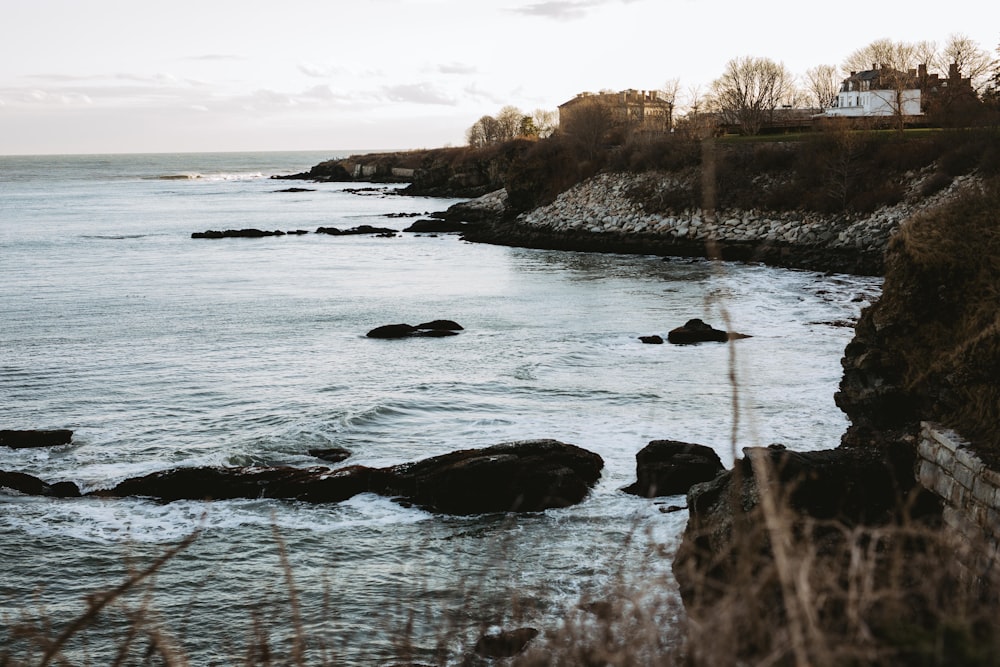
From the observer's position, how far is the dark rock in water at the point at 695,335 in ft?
71.7

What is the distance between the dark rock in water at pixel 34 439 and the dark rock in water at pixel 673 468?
8.84m

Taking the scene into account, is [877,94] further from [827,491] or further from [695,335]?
[827,491]

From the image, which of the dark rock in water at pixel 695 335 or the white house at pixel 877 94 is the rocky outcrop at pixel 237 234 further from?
the white house at pixel 877 94

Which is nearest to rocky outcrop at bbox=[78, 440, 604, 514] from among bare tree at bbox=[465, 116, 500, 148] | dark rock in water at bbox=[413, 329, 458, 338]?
dark rock in water at bbox=[413, 329, 458, 338]

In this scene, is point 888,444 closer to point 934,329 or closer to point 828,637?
point 934,329

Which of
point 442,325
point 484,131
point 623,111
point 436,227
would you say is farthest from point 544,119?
point 442,325

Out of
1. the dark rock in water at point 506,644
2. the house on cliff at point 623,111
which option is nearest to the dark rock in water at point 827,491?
the dark rock in water at point 506,644

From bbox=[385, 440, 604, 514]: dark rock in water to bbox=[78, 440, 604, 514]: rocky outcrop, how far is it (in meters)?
0.01

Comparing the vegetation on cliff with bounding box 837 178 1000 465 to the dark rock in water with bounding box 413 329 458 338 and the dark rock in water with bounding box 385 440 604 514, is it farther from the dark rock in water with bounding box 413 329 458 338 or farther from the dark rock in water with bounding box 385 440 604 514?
the dark rock in water with bounding box 413 329 458 338

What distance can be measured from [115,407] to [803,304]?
769 inches

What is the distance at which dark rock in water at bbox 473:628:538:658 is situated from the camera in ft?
23.4

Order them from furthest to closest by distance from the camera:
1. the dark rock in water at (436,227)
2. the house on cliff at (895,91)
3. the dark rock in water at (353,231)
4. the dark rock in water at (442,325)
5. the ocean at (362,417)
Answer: the house on cliff at (895,91) < the dark rock in water at (436,227) < the dark rock in water at (353,231) < the dark rock in water at (442,325) < the ocean at (362,417)

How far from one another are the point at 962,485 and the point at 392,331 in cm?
1688

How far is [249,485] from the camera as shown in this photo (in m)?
12.4
